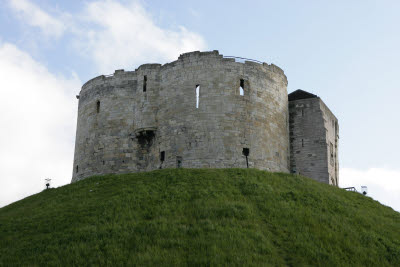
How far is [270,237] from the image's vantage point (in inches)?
664

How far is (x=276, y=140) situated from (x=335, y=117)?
7.04m

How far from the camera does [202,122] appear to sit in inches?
1064

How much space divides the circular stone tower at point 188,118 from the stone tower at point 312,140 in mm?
999

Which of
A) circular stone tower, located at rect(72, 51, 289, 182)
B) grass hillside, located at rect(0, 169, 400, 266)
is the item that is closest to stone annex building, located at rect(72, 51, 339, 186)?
circular stone tower, located at rect(72, 51, 289, 182)

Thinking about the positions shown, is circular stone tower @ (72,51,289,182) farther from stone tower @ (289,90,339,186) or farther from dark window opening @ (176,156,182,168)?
stone tower @ (289,90,339,186)

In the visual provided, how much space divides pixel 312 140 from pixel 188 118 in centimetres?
796

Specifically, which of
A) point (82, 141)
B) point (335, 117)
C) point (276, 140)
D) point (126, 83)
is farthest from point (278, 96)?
point (82, 141)

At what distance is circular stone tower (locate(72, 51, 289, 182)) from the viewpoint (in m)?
26.9

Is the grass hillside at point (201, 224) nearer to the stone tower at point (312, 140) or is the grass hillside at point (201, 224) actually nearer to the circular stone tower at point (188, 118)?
the circular stone tower at point (188, 118)

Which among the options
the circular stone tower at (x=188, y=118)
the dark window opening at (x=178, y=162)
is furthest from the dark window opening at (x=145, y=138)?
the dark window opening at (x=178, y=162)

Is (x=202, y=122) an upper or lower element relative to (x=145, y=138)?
upper

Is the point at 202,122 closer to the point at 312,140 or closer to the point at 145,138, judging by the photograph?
the point at 145,138

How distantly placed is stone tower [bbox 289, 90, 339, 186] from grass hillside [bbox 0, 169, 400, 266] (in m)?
4.92

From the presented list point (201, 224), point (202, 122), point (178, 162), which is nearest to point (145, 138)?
point (178, 162)
